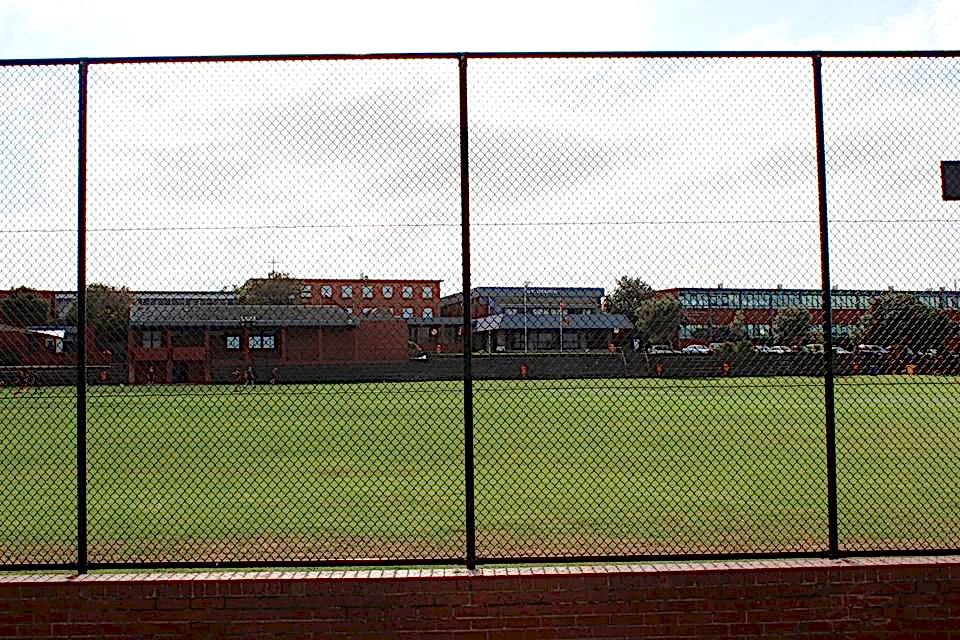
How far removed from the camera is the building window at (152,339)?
673 cm

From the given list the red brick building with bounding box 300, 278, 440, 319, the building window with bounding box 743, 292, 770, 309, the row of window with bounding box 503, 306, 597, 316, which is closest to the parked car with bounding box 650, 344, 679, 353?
the row of window with bounding box 503, 306, 597, 316

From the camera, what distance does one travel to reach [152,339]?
6.82 metres

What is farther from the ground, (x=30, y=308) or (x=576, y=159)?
(x=576, y=159)

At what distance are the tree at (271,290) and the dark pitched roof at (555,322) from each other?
1.31 m

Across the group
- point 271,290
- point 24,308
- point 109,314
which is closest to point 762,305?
point 271,290

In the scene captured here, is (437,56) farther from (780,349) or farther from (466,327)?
(780,349)

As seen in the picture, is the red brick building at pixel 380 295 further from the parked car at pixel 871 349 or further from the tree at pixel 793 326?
the parked car at pixel 871 349

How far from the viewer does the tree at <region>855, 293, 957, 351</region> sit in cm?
675

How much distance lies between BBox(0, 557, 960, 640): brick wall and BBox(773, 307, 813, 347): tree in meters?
1.79

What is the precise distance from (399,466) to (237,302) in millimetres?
6882

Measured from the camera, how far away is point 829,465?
6.07 meters

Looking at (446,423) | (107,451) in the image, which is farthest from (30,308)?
(446,423)

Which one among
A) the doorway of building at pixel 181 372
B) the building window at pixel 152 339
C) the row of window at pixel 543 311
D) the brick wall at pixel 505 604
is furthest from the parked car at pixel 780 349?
the building window at pixel 152 339

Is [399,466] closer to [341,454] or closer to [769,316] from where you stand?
[341,454]
